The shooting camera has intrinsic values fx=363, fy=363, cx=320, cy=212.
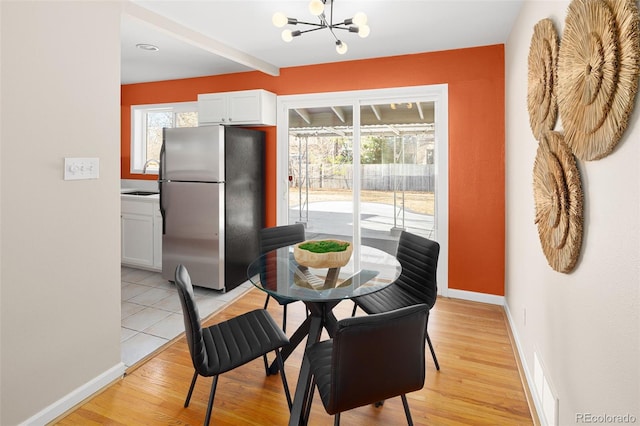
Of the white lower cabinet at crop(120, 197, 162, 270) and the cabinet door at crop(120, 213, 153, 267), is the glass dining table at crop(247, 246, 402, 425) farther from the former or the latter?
the cabinet door at crop(120, 213, 153, 267)

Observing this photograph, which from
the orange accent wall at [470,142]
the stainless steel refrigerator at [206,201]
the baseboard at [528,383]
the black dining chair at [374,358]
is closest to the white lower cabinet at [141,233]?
the stainless steel refrigerator at [206,201]

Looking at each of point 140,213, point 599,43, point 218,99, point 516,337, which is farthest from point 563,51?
point 140,213

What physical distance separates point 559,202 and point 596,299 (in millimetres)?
439

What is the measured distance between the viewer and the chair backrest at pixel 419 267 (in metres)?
2.34

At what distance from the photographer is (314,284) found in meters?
1.98

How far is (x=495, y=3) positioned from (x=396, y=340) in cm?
252

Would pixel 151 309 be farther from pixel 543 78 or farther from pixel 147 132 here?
pixel 543 78

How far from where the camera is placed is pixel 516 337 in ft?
8.81

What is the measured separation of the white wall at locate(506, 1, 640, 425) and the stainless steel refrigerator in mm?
2760

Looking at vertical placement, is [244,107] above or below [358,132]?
above

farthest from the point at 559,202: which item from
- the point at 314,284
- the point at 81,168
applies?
the point at 81,168

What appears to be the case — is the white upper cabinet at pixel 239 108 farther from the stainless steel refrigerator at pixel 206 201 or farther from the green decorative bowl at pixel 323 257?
the green decorative bowl at pixel 323 257

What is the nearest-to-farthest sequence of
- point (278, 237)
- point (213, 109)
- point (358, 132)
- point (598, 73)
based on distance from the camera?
point (598, 73) < point (278, 237) < point (358, 132) < point (213, 109)

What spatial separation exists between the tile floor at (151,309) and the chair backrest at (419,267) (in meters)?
1.84
